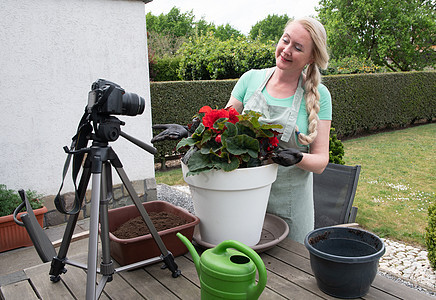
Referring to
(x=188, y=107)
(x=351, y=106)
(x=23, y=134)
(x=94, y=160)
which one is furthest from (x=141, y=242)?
(x=351, y=106)

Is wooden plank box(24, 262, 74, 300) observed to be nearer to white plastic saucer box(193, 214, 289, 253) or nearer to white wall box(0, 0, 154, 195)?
white plastic saucer box(193, 214, 289, 253)

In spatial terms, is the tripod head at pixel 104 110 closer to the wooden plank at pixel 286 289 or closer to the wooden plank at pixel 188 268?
the wooden plank at pixel 188 268

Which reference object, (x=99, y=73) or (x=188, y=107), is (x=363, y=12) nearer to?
(x=188, y=107)

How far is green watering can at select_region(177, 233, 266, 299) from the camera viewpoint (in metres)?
0.88

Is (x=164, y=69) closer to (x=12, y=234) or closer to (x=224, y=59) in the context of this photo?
→ (x=224, y=59)

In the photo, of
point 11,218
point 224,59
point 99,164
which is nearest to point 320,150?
point 99,164

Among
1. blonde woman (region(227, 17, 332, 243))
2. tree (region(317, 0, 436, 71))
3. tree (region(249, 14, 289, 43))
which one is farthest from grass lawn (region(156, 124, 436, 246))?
tree (region(249, 14, 289, 43))

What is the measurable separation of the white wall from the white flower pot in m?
2.61

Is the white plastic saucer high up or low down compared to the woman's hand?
down

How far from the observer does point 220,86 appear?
687cm

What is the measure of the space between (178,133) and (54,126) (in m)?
2.57

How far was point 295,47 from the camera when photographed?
162 cm

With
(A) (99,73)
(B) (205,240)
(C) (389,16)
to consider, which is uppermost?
(C) (389,16)

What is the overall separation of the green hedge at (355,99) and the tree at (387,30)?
12.9ft
